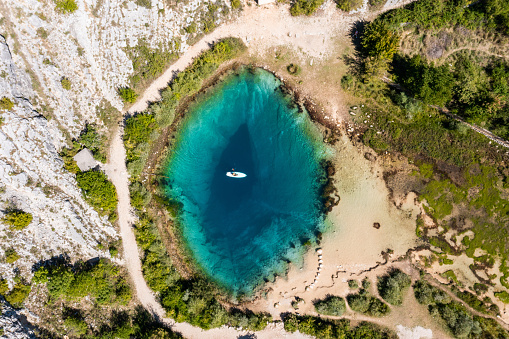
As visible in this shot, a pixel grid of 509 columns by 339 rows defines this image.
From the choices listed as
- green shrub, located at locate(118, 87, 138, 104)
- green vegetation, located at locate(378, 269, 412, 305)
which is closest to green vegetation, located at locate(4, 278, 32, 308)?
green shrub, located at locate(118, 87, 138, 104)

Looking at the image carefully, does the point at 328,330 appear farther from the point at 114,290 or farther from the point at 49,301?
the point at 49,301

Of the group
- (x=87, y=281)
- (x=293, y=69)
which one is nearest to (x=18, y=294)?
(x=87, y=281)

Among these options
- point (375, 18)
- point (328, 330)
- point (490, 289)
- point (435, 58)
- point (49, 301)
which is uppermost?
point (375, 18)

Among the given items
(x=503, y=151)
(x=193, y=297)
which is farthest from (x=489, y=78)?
(x=193, y=297)

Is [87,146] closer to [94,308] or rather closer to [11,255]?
[11,255]

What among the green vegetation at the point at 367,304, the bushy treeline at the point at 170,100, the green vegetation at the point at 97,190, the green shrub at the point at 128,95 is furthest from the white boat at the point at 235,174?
the green vegetation at the point at 367,304

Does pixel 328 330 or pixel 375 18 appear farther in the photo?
pixel 375 18
